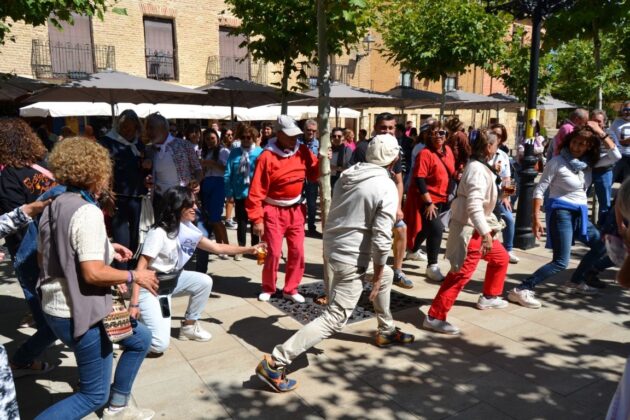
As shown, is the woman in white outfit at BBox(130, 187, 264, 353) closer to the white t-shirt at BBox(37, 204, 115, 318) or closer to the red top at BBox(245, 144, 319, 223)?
the white t-shirt at BBox(37, 204, 115, 318)

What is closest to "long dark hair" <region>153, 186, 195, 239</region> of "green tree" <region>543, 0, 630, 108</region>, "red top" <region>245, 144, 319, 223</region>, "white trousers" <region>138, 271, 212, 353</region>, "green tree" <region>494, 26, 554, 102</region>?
"white trousers" <region>138, 271, 212, 353</region>

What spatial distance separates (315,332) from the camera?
349 cm

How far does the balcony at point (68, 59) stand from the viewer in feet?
58.4

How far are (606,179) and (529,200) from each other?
1.30 meters

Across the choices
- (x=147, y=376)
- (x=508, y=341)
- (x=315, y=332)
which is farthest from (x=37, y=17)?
(x=508, y=341)

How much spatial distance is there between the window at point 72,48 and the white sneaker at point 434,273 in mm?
16242

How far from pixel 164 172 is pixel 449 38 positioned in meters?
9.73

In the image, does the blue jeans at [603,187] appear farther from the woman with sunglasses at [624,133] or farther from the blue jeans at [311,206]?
the blue jeans at [311,206]

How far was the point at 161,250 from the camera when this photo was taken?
3682mm

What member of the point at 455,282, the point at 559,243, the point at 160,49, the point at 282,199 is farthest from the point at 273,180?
the point at 160,49

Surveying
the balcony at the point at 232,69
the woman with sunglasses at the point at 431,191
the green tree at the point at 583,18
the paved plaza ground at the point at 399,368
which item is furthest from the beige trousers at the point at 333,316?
the balcony at the point at 232,69

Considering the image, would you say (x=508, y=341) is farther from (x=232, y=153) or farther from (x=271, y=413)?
(x=232, y=153)

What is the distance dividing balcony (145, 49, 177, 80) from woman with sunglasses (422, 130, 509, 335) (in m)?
18.4

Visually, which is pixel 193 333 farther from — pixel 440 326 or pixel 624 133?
pixel 624 133
